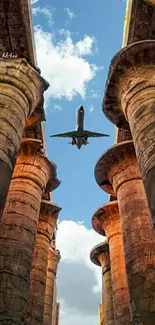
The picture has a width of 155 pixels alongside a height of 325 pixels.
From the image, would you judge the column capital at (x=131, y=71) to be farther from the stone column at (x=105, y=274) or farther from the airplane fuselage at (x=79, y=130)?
the stone column at (x=105, y=274)

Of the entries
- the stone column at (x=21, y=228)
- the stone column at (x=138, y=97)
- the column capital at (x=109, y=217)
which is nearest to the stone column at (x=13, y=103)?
the stone column at (x=138, y=97)

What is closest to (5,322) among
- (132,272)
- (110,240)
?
(132,272)

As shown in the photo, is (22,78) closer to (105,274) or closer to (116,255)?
(116,255)

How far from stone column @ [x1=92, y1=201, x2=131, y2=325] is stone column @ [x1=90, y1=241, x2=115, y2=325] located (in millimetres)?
1468

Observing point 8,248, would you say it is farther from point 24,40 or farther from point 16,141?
point 24,40

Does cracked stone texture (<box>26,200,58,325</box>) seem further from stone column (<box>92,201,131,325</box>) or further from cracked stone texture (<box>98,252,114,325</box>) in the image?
cracked stone texture (<box>98,252,114,325</box>)

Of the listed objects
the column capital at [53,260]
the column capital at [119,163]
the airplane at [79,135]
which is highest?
the airplane at [79,135]

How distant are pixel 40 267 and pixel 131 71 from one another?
25.8 ft

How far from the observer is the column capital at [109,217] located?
47.3 feet

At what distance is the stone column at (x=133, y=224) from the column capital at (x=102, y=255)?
507 centimetres

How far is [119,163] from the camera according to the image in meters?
11.6

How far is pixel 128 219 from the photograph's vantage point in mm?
9977

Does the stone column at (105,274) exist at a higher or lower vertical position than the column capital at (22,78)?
lower

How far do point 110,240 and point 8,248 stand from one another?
5.97 metres
